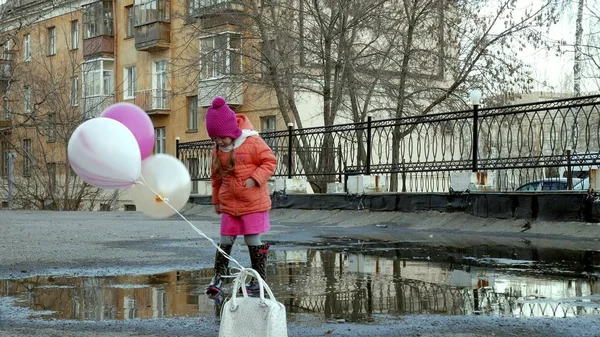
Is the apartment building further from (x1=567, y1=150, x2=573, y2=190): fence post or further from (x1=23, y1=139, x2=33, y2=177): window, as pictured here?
(x1=567, y1=150, x2=573, y2=190): fence post

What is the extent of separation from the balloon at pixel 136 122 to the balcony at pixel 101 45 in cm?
3848

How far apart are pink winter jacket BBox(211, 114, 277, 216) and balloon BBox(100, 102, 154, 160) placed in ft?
2.64

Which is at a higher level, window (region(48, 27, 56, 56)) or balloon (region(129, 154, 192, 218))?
window (region(48, 27, 56, 56))

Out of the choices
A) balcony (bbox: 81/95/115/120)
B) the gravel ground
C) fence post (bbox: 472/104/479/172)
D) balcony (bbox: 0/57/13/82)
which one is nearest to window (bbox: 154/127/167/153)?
balcony (bbox: 81/95/115/120)

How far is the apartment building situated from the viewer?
22750 millimetres

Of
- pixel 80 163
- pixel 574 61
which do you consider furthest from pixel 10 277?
pixel 574 61

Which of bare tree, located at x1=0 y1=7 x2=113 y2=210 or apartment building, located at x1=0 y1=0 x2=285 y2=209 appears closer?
apartment building, located at x1=0 y1=0 x2=285 y2=209

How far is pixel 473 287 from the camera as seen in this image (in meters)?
5.79

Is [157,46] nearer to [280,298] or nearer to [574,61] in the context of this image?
[574,61]

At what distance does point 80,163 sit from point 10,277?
265 centimetres

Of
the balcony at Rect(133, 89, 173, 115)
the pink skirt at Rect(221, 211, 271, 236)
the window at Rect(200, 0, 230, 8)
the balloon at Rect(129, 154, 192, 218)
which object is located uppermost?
the window at Rect(200, 0, 230, 8)

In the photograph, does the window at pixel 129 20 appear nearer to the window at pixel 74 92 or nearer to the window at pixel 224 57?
the window at pixel 74 92

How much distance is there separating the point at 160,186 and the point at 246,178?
3.15ft

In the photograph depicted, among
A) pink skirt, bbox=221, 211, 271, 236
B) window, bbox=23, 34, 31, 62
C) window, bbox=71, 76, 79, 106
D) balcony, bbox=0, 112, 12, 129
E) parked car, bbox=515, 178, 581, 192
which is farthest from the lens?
window, bbox=71, 76, 79, 106
